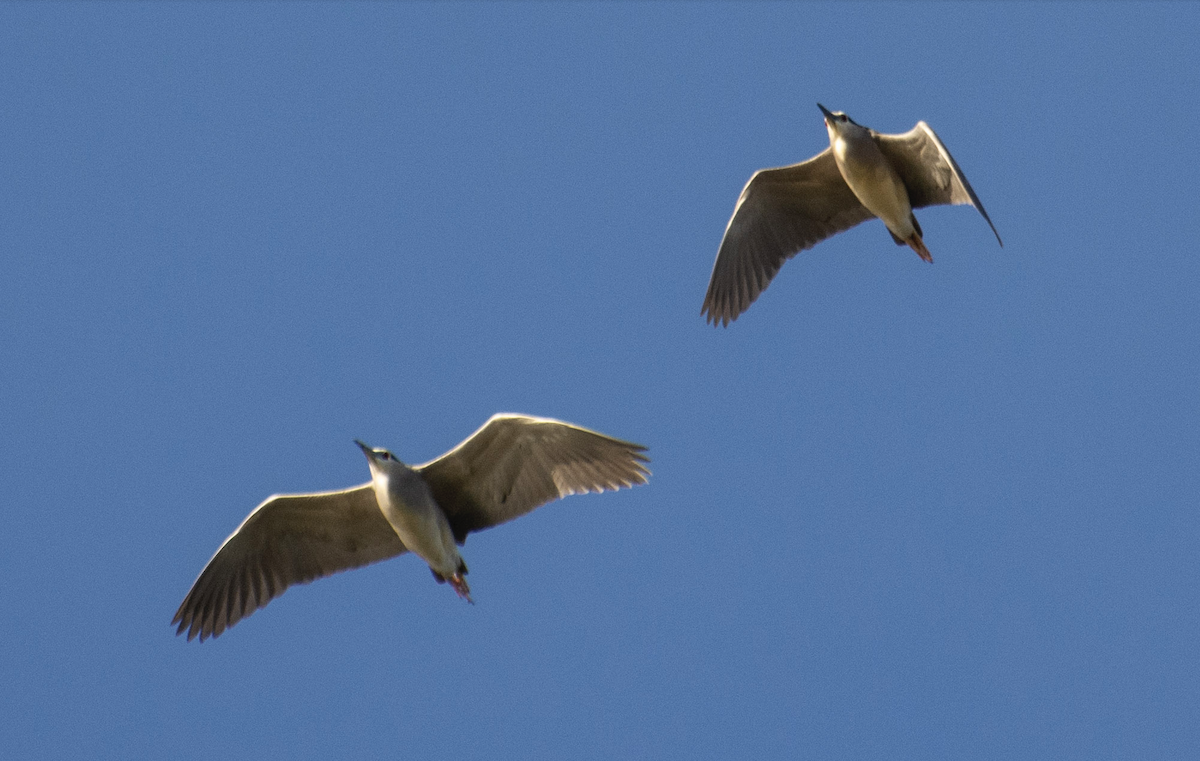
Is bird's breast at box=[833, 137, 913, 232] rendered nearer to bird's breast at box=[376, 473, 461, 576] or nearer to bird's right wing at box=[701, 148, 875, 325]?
bird's right wing at box=[701, 148, 875, 325]

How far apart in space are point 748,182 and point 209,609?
6.86m

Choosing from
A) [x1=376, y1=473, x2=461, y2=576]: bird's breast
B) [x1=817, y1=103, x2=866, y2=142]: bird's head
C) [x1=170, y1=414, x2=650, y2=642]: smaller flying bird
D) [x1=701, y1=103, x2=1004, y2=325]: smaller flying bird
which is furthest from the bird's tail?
[x1=376, y1=473, x2=461, y2=576]: bird's breast

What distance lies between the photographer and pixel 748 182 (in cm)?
1495

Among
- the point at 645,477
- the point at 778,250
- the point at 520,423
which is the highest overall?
the point at 778,250

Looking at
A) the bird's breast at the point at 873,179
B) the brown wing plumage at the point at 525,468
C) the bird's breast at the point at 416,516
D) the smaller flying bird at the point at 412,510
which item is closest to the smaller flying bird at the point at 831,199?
the bird's breast at the point at 873,179

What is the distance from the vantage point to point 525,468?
12820 mm

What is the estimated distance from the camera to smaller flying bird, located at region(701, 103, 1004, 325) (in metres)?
14.1

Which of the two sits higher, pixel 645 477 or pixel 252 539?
pixel 252 539

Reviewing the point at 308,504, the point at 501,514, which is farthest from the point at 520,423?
the point at 308,504

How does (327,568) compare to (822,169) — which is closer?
(327,568)

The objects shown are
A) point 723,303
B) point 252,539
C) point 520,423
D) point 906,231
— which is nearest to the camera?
point 520,423

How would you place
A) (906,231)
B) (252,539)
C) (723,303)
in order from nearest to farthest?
(252,539) → (906,231) → (723,303)

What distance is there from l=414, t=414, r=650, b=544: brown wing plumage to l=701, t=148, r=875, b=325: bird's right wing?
3.36 meters

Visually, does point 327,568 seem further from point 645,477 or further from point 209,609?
point 645,477
